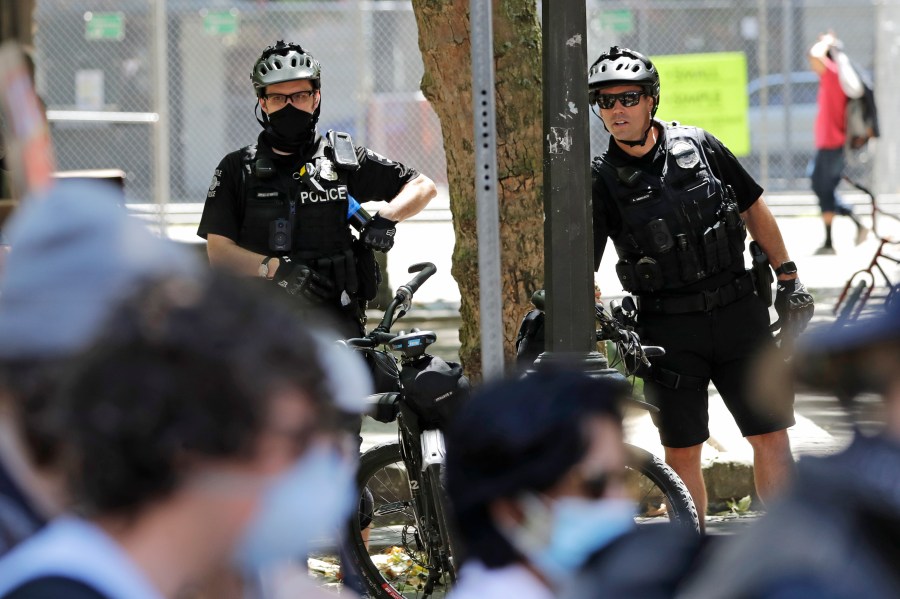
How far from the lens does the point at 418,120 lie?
52.1 ft

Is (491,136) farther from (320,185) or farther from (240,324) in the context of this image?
(240,324)

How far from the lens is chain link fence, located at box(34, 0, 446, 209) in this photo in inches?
593

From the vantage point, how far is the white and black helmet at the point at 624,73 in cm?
528

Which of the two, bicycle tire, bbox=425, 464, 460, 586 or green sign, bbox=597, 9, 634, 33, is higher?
Result: green sign, bbox=597, 9, 634, 33

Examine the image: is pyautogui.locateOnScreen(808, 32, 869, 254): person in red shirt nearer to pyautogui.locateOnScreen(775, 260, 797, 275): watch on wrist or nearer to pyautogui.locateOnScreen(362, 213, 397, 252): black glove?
pyautogui.locateOnScreen(775, 260, 797, 275): watch on wrist

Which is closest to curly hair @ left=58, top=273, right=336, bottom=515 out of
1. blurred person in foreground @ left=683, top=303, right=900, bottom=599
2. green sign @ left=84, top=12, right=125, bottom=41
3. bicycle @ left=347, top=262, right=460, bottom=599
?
blurred person in foreground @ left=683, top=303, right=900, bottom=599

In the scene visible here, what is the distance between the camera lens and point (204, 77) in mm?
15758

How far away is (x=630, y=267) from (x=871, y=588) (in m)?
3.79

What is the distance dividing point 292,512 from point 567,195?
10.5 feet

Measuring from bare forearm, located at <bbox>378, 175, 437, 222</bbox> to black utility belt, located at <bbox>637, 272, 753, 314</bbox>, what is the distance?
0.91 metres

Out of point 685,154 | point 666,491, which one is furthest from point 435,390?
point 685,154

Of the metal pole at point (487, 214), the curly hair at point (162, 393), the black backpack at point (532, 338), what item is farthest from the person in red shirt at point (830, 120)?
the curly hair at point (162, 393)

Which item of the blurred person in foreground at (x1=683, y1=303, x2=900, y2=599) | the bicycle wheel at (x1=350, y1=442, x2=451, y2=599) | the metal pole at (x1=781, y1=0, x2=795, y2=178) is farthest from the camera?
the metal pole at (x1=781, y1=0, x2=795, y2=178)

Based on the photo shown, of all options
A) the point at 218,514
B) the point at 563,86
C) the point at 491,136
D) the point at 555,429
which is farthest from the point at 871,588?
the point at 563,86
